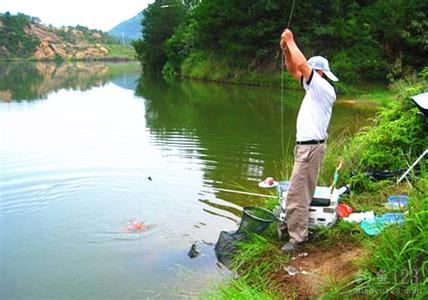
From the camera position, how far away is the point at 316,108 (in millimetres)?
4293

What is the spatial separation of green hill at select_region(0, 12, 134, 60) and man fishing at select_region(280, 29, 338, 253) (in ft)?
307

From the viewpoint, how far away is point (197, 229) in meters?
6.29

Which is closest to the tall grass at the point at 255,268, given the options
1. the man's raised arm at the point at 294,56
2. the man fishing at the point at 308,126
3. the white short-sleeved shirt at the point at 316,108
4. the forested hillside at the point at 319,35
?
the man fishing at the point at 308,126

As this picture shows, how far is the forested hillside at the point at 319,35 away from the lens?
21031mm

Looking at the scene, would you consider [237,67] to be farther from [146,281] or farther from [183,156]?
[146,281]

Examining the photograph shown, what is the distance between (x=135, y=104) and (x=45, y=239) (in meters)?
14.4

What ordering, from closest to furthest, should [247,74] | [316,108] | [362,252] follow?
[362,252], [316,108], [247,74]

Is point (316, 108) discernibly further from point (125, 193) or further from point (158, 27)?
point (158, 27)

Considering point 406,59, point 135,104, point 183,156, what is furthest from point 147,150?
point 406,59

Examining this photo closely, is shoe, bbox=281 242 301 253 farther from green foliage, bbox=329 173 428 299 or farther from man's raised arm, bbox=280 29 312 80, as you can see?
man's raised arm, bbox=280 29 312 80

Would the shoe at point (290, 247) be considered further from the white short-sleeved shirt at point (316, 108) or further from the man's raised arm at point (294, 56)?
the man's raised arm at point (294, 56)

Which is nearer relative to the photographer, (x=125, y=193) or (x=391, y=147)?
(x=391, y=147)

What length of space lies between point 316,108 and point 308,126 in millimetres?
171

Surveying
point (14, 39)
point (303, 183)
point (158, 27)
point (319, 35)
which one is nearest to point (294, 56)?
point (303, 183)
